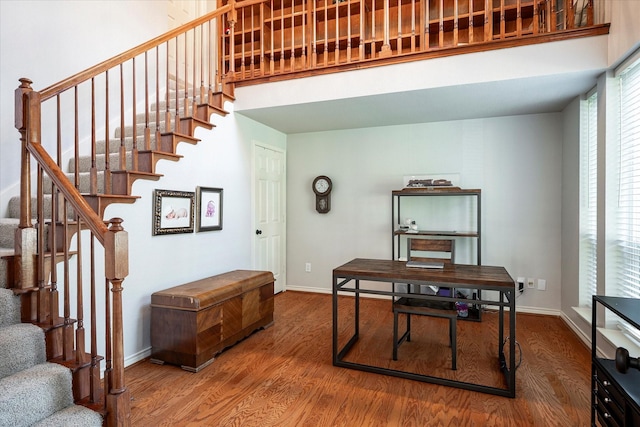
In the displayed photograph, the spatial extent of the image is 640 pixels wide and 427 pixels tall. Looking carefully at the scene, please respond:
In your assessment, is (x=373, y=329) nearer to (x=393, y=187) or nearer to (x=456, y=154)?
(x=393, y=187)

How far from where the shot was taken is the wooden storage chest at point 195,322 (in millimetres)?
2689

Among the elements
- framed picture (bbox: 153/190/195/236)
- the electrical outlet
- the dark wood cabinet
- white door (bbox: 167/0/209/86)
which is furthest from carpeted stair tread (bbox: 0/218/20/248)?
the electrical outlet

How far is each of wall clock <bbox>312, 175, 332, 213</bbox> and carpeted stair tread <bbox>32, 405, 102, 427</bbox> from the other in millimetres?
3563

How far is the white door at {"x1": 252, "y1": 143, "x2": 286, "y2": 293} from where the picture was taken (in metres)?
4.51

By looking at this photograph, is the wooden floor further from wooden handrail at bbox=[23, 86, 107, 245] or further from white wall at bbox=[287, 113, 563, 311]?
wooden handrail at bbox=[23, 86, 107, 245]

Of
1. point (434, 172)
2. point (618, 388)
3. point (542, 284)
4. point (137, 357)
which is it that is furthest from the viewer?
point (434, 172)

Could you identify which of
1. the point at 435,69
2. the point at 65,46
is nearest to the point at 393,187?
the point at 435,69

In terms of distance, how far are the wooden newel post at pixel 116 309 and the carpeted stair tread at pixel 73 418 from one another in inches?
2.5

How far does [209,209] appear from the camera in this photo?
366 centimetres

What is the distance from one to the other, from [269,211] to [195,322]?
2292mm

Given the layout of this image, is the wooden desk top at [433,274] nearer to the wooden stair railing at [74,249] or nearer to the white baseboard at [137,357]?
the wooden stair railing at [74,249]

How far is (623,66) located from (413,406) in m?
2.82

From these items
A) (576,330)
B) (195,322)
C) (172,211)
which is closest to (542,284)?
(576,330)

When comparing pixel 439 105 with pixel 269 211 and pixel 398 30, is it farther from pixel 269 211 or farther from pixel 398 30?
pixel 269 211
